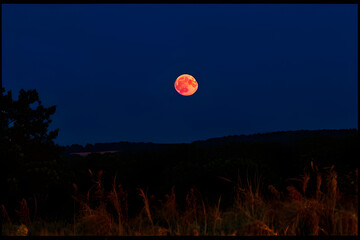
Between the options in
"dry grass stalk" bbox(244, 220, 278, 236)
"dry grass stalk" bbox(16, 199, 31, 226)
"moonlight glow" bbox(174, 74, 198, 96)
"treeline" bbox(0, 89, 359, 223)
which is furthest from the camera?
"moonlight glow" bbox(174, 74, 198, 96)

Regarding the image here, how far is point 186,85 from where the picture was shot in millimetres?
23094

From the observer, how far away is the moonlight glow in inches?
903

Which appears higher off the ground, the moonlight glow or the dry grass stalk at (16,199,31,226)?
the moonlight glow

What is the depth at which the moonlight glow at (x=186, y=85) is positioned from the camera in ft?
75.2

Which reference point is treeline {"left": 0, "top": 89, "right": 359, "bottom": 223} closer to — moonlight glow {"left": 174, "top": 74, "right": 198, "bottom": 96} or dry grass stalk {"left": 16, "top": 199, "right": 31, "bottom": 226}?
dry grass stalk {"left": 16, "top": 199, "right": 31, "bottom": 226}

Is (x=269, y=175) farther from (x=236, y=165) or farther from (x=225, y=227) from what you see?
(x=225, y=227)

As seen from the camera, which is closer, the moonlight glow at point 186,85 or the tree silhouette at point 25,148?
the tree silhouette at point 25,148

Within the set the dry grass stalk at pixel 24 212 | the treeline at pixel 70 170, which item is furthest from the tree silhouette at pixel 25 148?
the dry grass stalk at pixel 24 212

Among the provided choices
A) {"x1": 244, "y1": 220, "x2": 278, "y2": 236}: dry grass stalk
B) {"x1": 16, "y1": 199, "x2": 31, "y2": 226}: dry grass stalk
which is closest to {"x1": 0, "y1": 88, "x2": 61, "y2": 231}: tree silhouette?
{"x1": 16, "y1": 199, "x2": 31, "y2": 226}: dry grass stalk

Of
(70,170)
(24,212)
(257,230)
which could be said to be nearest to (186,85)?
(70,170)

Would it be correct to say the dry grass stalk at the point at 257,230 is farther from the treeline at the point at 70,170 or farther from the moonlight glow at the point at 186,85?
the moonlight glow at the point at 186,85

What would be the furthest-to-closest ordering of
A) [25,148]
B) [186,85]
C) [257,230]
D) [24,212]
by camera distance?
[186,85]
[25,148]
[24,212]
[257,230]

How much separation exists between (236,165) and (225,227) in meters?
9.57

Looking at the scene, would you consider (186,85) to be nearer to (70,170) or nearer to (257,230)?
(70,170)
